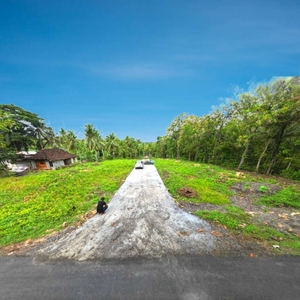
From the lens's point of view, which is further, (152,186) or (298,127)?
(298,127)

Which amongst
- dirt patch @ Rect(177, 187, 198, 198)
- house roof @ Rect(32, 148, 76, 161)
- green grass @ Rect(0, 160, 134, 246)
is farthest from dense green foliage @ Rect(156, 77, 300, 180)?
house roof @ Rect(32, 148, 76, 161)

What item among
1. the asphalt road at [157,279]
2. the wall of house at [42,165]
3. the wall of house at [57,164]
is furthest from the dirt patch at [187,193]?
the wall of house at [42,165]

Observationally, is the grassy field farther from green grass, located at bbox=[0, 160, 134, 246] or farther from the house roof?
the house roof

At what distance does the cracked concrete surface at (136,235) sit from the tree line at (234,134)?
15.9 metres

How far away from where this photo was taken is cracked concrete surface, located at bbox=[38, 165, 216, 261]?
4867 millimetres

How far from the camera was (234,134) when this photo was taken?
2541cm

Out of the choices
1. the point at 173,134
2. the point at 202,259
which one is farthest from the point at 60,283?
the point at 173,134

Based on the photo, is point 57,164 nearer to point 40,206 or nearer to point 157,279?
point 40,206

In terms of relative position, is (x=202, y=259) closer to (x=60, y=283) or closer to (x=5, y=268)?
(x=60, y=283)

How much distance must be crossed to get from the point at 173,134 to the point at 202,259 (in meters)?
35.5

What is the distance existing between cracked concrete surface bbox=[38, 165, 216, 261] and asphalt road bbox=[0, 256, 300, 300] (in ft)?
1.29

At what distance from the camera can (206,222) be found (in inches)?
261

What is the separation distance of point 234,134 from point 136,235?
2592 cm

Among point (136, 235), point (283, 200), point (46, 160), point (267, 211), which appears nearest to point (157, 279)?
point (136, 235)
